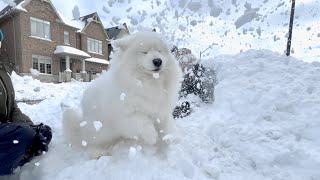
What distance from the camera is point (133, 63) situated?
3.54 metres

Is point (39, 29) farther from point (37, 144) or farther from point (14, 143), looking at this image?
point (14, 143)

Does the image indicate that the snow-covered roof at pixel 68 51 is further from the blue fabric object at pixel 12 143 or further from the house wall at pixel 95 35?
the blue fabric object at pixel 12 143

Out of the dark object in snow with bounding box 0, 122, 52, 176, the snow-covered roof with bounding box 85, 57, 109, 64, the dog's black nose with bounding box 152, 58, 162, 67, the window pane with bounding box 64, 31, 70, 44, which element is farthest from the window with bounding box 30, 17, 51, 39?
the dog's black nose with bounding box 152, 58, 162, 67

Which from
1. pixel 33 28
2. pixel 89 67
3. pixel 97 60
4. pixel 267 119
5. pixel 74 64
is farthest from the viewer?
pixel 97 60

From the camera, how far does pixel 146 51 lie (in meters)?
3.54

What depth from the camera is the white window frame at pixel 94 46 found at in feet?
93.8

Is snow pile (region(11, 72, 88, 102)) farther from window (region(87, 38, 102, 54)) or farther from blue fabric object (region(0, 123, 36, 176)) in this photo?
window (region(87, 38, 102, 54))

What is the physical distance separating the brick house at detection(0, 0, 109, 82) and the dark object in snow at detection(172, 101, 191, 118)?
16416 mm

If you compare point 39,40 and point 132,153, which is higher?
point 39,40

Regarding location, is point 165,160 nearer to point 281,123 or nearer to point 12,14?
point 281,123

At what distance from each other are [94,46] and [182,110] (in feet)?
80.4

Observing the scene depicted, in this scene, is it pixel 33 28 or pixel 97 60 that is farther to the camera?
pixel 97 60

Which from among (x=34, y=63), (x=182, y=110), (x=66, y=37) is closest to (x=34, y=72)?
(x=34, y=63)

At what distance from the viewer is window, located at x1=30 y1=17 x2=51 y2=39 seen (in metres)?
23.7
